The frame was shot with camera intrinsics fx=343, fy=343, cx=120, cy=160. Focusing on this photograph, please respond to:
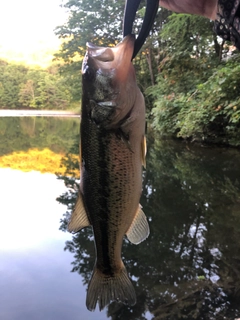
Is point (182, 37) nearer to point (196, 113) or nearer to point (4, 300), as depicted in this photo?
point (196, 113)

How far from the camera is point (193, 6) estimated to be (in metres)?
1.72

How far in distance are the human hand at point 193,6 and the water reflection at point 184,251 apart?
246 centimetres

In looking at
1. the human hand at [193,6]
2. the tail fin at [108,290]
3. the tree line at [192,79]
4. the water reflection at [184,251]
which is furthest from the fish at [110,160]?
the tree line at [192,79]

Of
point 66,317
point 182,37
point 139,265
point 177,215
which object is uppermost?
point 182,37

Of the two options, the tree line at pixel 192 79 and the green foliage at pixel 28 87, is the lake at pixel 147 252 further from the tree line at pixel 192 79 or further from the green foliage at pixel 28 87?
the green foliage at pixel 28 87

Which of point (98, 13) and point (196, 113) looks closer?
point (196, 113)

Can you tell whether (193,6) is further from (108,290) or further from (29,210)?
(29,210)

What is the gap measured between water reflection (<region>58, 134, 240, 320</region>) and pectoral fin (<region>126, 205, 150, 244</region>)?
6.31 ft

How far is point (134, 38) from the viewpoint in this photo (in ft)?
3.62

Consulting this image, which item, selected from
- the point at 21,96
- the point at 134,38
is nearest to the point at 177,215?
the point at 134,38

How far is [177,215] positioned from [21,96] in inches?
1614

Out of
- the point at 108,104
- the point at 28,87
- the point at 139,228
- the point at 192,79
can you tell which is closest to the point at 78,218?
the point at 139,228

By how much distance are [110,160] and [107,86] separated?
27 centimetres

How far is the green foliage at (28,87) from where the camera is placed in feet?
133
